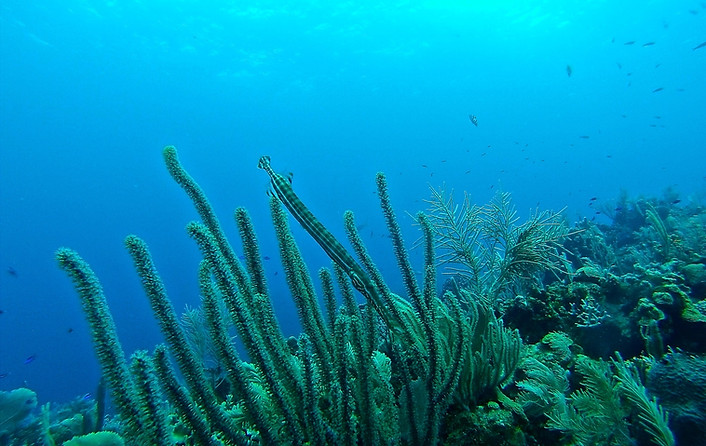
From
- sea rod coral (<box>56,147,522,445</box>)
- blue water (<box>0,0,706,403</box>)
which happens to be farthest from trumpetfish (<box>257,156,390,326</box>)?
blue water (<box>0,0,706,403</box>)

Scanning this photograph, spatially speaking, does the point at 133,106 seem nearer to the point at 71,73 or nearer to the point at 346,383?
the point at 71,73

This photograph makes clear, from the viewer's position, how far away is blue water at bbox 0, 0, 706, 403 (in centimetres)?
4362

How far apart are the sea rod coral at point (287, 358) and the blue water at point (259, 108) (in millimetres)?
13575

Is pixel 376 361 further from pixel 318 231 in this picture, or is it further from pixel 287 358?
pixel 318 231

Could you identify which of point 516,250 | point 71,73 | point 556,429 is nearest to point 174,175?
point 556,429

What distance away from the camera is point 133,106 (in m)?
66.9

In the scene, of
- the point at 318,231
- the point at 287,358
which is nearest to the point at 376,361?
the point at 287,358

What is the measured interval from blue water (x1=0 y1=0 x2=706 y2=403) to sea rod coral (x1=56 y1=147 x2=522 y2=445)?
13575 millimetres

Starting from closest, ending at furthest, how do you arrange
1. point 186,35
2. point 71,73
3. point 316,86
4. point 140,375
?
point 140,375
point 186,35
point 71,73
point 316,86

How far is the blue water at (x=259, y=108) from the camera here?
43.6 m

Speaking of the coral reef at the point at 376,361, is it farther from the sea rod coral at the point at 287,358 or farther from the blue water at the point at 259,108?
the blue water at the point at 259,108

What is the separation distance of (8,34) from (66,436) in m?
54.4

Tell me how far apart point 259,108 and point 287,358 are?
72.6m

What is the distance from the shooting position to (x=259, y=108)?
69.1 metres
